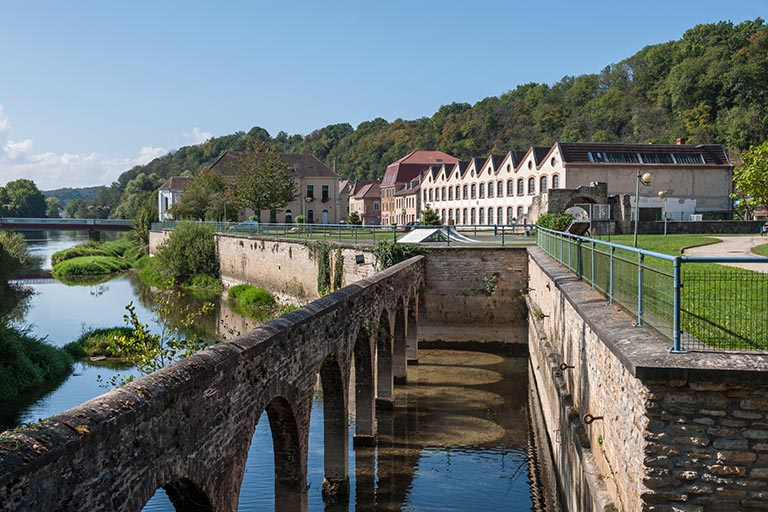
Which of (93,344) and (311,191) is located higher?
(311,191)

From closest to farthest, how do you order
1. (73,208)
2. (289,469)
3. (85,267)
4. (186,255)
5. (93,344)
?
1. (289,469)
2. (93,344)
3. (186,255)
4. (85,267)
5. (73,208)

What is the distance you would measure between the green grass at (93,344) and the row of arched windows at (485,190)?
32.2 m

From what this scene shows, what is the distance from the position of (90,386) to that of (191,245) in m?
27.5

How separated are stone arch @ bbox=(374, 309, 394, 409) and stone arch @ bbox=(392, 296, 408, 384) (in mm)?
1690

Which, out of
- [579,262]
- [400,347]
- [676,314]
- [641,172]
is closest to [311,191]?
[641,172]

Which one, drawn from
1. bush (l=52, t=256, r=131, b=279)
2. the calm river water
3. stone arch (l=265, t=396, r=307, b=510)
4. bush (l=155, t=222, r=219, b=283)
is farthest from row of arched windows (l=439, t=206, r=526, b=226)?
stone arch (l=265, t=396, r=307, b=510)

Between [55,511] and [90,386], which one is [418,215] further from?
[55,511]

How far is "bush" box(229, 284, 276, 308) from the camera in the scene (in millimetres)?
36469

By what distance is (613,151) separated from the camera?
162 feet

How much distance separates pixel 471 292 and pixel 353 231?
8454mm

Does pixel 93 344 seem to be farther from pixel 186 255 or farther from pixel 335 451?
pixel 186 255

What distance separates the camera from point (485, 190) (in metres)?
59.8

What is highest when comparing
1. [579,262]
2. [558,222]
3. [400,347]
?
[558,222]

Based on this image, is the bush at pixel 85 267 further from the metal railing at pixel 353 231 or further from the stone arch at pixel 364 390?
the stone arch at pixel 364 390
